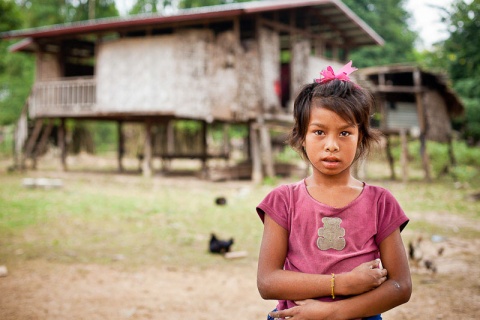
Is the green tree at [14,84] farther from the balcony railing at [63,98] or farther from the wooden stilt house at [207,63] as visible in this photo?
the wooden stilt house at [207,63]

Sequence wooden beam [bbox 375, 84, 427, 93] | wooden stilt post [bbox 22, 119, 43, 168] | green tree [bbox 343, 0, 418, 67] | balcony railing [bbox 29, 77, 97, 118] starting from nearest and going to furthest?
wooden beam [bbox 375, 84, 427, 93] < balcony railing [bbox 29, 77, 97, 118] < wooden stilt post [bbox 22, 119, 43, 168] < green tree [bbox 343, 0, 418, 67]

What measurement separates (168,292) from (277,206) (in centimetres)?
270

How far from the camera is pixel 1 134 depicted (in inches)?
1283

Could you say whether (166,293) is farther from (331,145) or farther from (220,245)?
(331,145)

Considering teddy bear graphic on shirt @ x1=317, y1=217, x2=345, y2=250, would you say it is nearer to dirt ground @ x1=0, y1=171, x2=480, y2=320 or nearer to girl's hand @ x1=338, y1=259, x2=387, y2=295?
girl's hand @ x1=338, y1=259, x2=387, y2=295

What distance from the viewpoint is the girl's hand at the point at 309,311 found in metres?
1.75

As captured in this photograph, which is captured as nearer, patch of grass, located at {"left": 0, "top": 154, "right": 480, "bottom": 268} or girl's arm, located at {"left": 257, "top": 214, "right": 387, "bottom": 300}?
girl's arm, located at {"left": 257, "top": 214, "right": 387, "bottom": 300}

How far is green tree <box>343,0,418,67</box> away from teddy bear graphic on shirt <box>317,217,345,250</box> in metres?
28.1

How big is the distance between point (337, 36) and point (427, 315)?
14561 mm

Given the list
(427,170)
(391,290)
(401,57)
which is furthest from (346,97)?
(401,57)

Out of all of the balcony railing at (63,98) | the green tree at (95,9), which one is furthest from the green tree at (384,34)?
the balcony railing at (63,98)

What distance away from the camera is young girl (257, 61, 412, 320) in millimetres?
1754

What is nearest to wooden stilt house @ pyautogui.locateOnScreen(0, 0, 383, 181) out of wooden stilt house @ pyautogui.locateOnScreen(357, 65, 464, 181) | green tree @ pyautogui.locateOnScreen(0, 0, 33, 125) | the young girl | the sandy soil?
wooden stilt house @ pyautogui.locateOnScreen(357, 65, 464, 181)

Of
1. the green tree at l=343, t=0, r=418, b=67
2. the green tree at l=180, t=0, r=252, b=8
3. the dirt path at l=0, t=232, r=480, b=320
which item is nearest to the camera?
the dirt path at l=0, t=232, r=480, b=320
